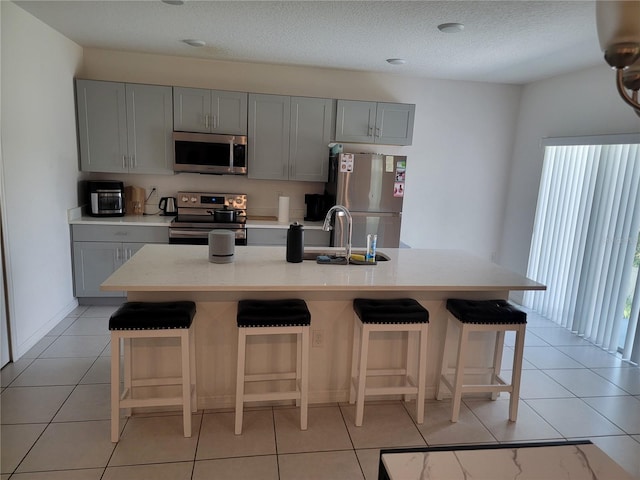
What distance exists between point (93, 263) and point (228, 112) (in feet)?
6.74

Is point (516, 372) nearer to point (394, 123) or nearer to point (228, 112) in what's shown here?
point (394, 123)

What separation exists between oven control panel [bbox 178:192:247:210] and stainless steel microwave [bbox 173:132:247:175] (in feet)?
1.13

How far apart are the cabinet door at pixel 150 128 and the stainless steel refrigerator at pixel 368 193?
5.80 ft

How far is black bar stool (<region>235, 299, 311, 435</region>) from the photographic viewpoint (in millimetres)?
2256

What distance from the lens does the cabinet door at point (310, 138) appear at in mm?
4457

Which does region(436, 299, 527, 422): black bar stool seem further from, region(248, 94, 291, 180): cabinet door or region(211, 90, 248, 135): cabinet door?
region(211, 90, 248, 135): cabinet door

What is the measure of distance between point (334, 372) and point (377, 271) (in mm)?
725

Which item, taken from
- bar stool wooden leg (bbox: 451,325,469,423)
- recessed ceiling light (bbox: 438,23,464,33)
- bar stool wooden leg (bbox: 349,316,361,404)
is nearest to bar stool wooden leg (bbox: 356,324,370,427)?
bar stool wooden leg (bbox: 349,316,361,404)

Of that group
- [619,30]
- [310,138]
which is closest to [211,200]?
[310,138]

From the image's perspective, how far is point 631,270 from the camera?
11.5 feet

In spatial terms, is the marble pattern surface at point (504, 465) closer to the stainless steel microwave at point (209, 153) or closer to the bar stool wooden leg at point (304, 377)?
the bar stool wooden leg at point (304, 377)

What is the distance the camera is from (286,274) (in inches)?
95.9

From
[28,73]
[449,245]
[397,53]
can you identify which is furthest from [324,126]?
[28,73]

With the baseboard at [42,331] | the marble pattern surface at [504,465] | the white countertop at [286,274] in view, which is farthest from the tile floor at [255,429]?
the marble pattern surface at [504,465]
